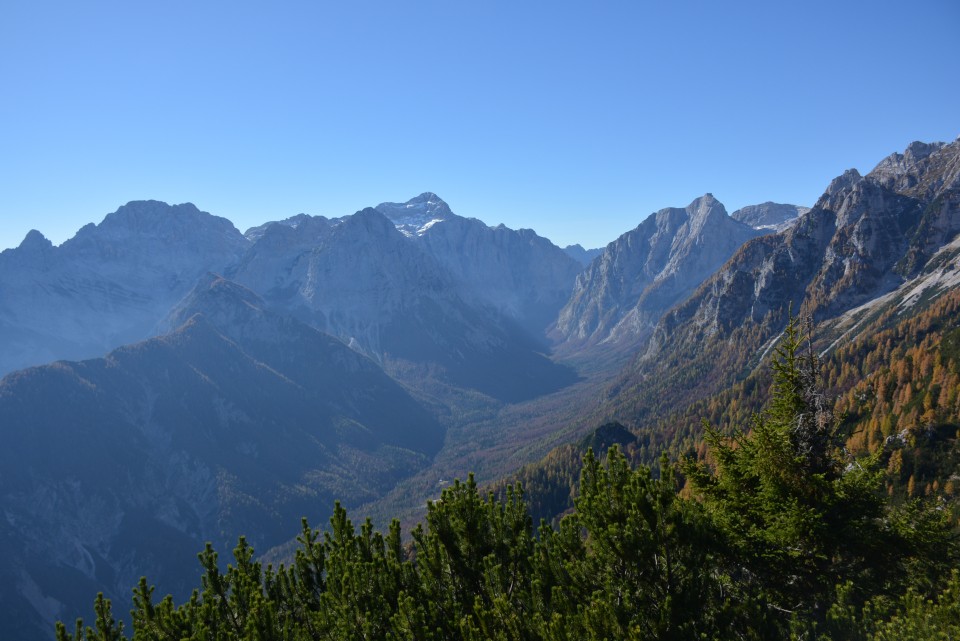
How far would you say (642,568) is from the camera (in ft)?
60.1

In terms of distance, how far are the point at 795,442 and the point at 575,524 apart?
976 cm

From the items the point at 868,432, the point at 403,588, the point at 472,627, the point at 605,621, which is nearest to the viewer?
the point at 605,621

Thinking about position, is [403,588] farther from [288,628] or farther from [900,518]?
[900,518]

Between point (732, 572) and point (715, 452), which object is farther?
point (715, 452)

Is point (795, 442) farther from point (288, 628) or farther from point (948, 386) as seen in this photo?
point (948, 386)

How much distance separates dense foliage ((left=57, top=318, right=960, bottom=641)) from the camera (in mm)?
17438

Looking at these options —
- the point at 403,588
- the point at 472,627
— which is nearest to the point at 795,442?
the point at 472,627

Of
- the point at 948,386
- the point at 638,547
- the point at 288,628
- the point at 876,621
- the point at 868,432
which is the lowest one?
the point at 868,432

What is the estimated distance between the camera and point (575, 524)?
67.1ft

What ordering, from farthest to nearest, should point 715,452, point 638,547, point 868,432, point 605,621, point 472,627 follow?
point 868,432
point 715,452
point 638,547
point 472,627
point 605,621

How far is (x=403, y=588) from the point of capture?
64.8 feet

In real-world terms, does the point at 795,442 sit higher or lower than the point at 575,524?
higher

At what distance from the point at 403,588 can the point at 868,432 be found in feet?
394

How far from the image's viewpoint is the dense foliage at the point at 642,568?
17.4m
